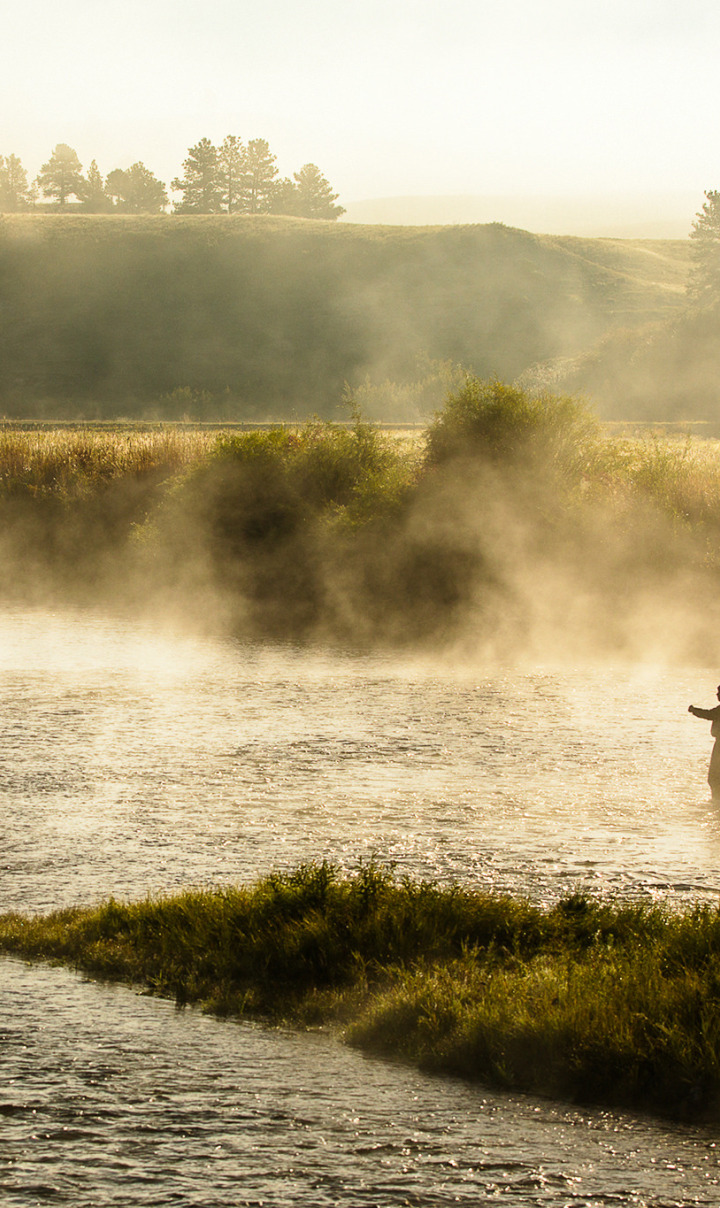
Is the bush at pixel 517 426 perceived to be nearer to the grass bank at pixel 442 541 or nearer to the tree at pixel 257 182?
the grass bank at pixel 442 541

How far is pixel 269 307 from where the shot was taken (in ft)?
373

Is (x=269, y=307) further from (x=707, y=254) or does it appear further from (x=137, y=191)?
(x=137, y=191)

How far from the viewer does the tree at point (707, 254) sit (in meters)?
110

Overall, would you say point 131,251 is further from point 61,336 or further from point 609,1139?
point 609,1139

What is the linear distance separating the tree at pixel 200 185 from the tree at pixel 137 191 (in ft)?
32.9

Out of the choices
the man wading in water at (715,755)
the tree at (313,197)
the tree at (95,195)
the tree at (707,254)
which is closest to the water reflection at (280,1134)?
the man wading in water at (715,755)

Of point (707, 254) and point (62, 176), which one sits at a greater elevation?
point (62, 176)

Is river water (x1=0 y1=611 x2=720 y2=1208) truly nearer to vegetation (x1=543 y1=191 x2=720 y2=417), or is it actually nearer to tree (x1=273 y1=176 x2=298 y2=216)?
vegetation (x1=543 y1=191 x2=720 y2=417)

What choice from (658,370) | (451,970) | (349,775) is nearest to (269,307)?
(658,370)

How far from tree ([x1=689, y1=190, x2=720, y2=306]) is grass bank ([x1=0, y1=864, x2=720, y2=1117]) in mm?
106789

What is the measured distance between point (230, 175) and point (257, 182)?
155 inches

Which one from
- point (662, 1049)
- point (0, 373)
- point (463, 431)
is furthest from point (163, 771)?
point (0, 373)

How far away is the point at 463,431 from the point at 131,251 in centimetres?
10006

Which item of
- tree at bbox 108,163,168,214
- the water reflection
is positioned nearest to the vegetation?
the water reflection
